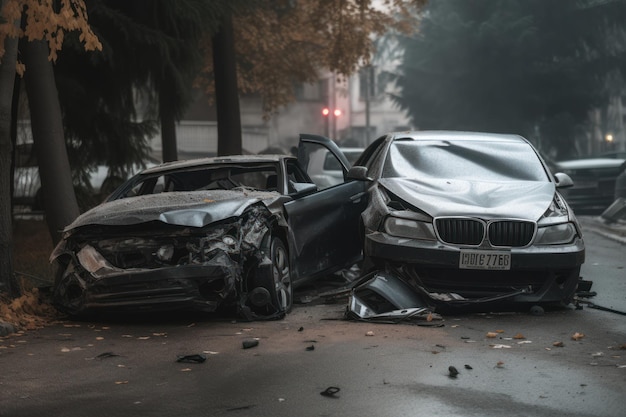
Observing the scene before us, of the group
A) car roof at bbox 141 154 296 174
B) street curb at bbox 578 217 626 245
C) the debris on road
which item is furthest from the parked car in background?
the debris on road

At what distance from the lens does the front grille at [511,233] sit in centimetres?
1009

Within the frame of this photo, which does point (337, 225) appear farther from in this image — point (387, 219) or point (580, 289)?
point (580, 289)

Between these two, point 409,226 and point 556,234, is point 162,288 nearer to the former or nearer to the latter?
point 409,226

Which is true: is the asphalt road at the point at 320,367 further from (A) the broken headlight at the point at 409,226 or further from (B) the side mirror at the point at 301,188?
(B) the side mirror at the point at 301,188

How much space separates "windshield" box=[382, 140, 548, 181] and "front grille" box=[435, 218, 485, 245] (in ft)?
4.32

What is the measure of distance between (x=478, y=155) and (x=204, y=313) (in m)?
3.45

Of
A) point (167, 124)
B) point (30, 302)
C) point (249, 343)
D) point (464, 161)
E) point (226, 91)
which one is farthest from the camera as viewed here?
point (226, 91)

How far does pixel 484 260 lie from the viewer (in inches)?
392

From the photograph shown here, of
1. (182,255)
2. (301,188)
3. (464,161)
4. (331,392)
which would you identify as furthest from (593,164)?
(331,392)

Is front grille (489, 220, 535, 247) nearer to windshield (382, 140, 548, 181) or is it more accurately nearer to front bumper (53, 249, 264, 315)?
windshield (382, 140, 548, 181)

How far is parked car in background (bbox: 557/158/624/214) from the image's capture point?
85.7 feet

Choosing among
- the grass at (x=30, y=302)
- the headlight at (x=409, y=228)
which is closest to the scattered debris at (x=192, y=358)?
the grass at (x=30, y=302)

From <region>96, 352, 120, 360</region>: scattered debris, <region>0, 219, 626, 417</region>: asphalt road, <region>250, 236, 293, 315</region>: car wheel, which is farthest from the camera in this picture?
<region>250, 236, 293, 315</region>: car wheel

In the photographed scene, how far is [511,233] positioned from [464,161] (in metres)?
1.82
